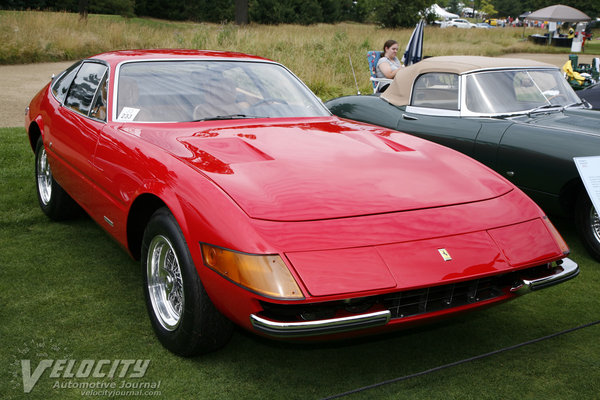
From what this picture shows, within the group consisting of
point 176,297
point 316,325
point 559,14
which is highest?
point 559,14

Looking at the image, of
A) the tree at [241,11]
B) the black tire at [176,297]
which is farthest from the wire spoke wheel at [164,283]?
the tree at [241,11]

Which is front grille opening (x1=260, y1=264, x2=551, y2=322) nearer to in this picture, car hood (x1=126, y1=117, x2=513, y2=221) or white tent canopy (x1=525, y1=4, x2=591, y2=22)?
car hood (x1=126, y1=117, x2=513, y2=221)

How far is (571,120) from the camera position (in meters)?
4.93

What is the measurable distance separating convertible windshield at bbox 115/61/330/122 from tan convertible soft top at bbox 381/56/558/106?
213 centimetres

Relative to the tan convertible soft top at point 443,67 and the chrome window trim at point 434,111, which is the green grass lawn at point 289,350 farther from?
the tan convertible soft top at point 443,67

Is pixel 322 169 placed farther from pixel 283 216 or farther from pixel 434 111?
pixel 434 111

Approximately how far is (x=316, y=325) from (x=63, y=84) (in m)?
3.44

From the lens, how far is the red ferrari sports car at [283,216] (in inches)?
89.0

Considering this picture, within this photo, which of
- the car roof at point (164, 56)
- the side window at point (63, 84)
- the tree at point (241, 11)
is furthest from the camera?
the tree at point (241, 11)

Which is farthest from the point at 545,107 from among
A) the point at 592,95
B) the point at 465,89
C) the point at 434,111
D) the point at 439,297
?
the point at 592,95

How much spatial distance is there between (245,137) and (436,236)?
1237 millimetres

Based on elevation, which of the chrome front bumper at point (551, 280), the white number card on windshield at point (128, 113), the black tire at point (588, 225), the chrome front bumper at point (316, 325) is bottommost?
the black tire at point (588, 225)

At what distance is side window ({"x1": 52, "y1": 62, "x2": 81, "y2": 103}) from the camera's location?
14.8ft

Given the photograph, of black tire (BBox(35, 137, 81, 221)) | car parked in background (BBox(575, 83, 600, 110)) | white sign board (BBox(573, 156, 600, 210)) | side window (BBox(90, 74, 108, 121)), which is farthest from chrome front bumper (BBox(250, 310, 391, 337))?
car parked in background (BBox(575, 83, 600, 110))
